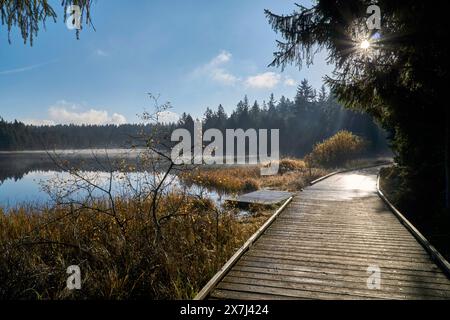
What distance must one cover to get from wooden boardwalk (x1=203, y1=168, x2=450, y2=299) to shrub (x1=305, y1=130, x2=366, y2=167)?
22.1 meters

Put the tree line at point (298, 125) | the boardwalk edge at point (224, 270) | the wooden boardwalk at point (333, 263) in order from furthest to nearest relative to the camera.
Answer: the tree line at point (298, 125)
the wooden boardwalk at point (333, 263)
the boardwalk edge at point (224, 270)

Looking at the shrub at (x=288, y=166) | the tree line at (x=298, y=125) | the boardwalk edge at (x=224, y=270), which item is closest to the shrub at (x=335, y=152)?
the shrub at (x=288, y=166)

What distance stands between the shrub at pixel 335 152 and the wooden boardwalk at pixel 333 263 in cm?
2215

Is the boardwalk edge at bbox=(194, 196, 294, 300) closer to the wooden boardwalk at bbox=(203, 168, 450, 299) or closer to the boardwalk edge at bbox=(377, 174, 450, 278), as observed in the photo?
the wooden boardwalk at bbox=(203, 168, 450, 299)

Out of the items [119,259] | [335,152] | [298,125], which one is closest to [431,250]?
[119,259]

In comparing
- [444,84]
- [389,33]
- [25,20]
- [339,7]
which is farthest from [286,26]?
[25,20]

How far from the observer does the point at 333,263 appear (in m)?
5.32

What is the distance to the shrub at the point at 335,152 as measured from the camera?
101ft

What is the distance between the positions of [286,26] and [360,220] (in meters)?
5.63

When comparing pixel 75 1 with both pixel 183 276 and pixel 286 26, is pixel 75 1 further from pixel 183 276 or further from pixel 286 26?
pixel 286 26

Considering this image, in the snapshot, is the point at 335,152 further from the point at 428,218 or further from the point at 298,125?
the point at 298,125

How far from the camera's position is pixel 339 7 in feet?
23.3

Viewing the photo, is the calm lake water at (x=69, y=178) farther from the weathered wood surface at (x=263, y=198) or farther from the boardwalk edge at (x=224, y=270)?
the boardwalk edge at (x=224, y=270)

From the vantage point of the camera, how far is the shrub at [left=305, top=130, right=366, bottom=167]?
1210 inches
